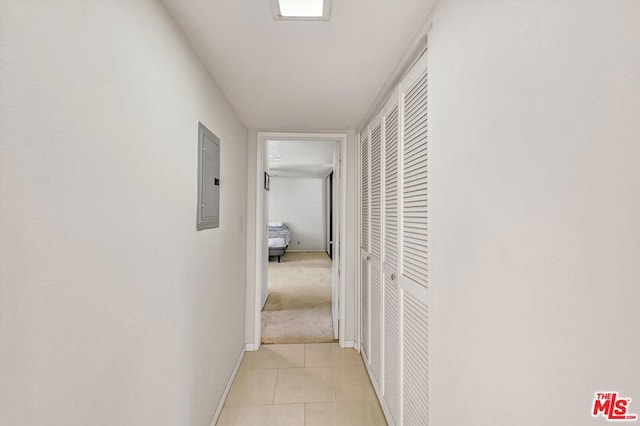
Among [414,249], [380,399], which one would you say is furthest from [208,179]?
[380,399]

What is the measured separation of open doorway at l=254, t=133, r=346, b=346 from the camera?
3.03 m

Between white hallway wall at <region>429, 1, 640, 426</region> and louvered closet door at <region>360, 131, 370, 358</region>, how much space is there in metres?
1.52

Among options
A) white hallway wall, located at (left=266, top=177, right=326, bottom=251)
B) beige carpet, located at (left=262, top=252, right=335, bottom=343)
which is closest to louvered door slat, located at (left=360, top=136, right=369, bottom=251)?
beige carpet, located at (left=262, top=252, right=335, bottom=343)

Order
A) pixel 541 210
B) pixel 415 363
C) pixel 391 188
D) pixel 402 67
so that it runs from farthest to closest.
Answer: pixel 391 188, pixel 402 67, pixel 415 363, pixel 541 210

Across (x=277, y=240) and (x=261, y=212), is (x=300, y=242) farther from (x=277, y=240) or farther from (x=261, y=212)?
(x=261, y=212)

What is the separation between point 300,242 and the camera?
9.30 m

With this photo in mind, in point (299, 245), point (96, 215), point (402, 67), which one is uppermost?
point (402, 67)

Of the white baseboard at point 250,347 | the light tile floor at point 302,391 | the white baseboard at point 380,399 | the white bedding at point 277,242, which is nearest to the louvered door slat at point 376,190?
the white baseboard at point 380,399

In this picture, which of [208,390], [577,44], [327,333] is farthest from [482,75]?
[327,333]

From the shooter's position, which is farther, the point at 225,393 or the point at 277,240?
the point at 277,240

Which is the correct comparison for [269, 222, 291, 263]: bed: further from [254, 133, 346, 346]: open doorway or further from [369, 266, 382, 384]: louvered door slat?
[369, 266, 382, 384]: louvered door slat

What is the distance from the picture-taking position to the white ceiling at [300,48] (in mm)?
1193

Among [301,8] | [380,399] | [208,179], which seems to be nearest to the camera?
[301,8]

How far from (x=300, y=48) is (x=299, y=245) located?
317 inches
